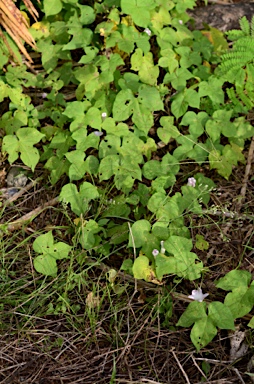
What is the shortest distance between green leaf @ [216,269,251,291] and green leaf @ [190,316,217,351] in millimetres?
177

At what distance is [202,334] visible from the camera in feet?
6.75

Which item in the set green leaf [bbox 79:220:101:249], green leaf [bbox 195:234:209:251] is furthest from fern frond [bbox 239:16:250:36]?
green leaf [bbox 79:220:101:249]

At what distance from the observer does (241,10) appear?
134 inches

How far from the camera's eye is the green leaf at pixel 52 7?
2867 mm

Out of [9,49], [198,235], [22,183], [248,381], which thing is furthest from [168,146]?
[248,381]

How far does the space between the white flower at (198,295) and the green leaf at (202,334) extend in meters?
0.12

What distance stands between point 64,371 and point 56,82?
63.8 inches

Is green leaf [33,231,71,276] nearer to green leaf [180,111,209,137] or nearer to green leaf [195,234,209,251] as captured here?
Answer: green leaf [195,234,209,251]

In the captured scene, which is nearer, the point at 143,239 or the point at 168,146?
the point at 143,239

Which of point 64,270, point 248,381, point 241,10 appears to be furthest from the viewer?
point 241,10

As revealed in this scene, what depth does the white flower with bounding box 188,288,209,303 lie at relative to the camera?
2164mm

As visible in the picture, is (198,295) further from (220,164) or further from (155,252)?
(220,164)

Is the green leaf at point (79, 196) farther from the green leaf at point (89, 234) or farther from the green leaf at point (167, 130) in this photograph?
the green leaf at point (167, 130)

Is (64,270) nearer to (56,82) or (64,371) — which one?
(64,371)
